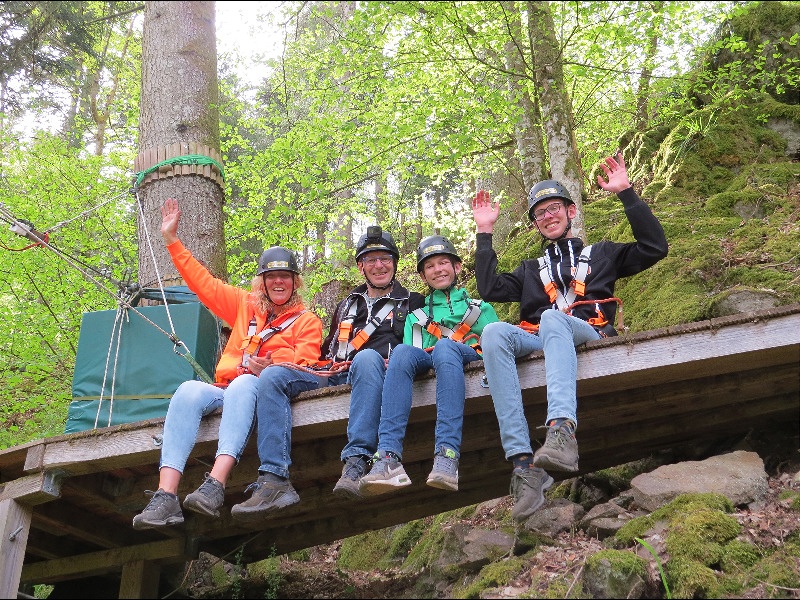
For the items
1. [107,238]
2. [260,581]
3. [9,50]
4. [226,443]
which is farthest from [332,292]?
[226,443]

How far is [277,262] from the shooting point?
4.99 m

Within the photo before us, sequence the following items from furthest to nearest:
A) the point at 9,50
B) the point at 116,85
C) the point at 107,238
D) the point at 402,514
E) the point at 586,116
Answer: the point at 116,85, the point at 586,116, the point at 107,238, the point at 9,50, the point at 402,514

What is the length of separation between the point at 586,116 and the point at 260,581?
10.2 meters

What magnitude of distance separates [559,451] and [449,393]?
79 centimetres

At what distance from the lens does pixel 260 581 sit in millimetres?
6363

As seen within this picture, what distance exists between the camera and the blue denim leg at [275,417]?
3.88 metres

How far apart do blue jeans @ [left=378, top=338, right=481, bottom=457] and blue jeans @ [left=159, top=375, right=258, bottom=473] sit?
0.91 meters

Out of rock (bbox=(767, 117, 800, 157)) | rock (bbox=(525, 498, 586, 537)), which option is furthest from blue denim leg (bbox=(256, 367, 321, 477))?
rock (bbox=(767, 117, 800, 157))

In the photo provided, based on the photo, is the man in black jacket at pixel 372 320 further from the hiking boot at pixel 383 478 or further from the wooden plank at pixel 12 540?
the wooden plank at pixel 12 540

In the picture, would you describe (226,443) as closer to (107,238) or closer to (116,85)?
(107,238)

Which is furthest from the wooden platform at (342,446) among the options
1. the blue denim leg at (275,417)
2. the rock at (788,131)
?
the rock at (788,131)

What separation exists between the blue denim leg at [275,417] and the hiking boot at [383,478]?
59 cm

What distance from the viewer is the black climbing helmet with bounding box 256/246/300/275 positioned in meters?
4.98

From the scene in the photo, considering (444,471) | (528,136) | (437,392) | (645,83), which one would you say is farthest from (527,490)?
(645,83)
